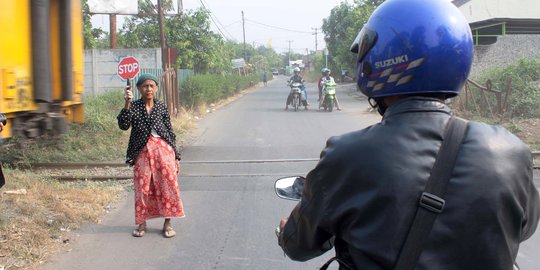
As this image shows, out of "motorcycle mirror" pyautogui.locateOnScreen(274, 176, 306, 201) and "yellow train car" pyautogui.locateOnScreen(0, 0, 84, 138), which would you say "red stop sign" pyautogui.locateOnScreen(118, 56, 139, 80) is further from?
"motorcycle mirror" pyautogui.locateOnScreen(274, 176, 306, 201)

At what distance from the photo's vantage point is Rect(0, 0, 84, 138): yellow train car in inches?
124

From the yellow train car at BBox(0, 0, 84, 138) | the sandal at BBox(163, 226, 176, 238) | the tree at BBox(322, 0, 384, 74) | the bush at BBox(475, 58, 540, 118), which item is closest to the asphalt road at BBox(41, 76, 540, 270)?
the sandal at BBox(163, 226, 176, 238)

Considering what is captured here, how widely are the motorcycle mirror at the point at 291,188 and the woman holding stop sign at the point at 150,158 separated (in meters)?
3.32

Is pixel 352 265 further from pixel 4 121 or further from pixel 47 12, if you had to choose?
pixel 47 12

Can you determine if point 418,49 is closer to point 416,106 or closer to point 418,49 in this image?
point 418,49

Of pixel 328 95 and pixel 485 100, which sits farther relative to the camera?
pixel 328 95

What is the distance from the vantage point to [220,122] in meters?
15.2

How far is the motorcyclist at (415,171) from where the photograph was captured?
132 centimetres

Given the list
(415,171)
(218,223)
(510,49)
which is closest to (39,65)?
(218,223)

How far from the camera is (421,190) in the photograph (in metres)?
1.31

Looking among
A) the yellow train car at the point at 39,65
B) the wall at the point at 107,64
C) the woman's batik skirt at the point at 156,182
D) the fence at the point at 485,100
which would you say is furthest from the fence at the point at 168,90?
the yellow train car at the point at 39,65

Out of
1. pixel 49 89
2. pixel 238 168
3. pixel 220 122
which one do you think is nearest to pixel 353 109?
pixel 220 122

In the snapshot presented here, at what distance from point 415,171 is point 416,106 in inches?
8.1

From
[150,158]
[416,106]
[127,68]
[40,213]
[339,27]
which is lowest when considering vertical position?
[40,213]
